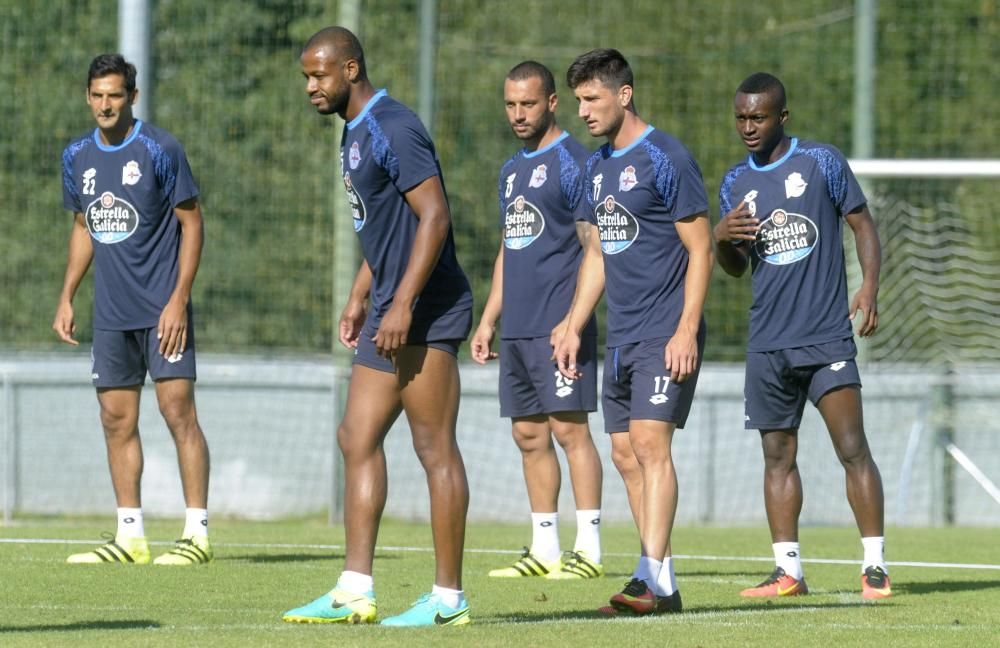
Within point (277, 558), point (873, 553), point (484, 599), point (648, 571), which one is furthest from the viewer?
point (277, 558)

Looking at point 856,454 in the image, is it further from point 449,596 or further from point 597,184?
point 449,596

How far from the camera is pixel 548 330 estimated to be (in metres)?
9.95

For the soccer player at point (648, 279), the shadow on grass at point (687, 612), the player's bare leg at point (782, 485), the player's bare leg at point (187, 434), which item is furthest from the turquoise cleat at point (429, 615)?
the player's bare leg at point (187, 434)

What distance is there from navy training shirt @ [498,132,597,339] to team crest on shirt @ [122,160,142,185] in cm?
205

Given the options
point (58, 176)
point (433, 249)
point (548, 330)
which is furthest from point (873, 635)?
point (58, 176)

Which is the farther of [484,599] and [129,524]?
[129,524]

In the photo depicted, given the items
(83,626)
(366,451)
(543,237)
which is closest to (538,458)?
(543,237)

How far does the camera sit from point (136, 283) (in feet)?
33.0

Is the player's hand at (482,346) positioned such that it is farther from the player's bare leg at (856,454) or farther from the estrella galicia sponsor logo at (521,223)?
the player's bare leg at (856,454)

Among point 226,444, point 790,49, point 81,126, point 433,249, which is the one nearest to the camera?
point 433,249

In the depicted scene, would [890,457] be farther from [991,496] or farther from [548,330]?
[548,330]

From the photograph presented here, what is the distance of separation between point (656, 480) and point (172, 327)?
3.29 m

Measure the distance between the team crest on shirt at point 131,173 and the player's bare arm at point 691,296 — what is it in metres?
3.53

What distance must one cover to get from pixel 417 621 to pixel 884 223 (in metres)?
11.3
